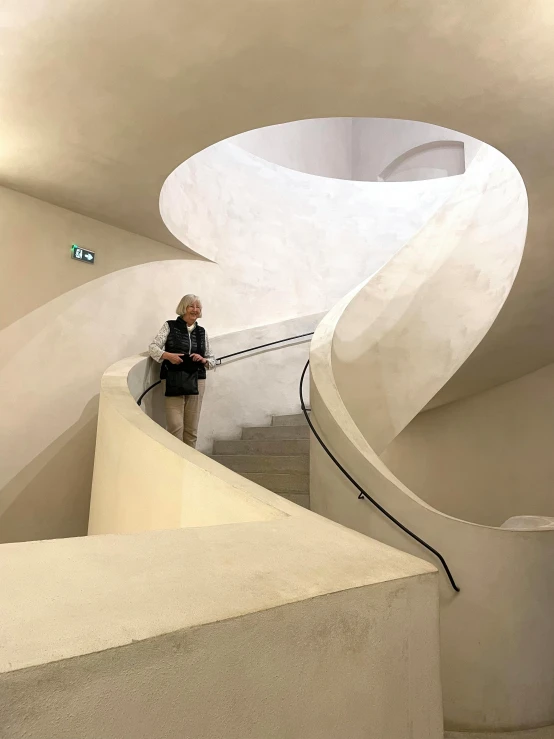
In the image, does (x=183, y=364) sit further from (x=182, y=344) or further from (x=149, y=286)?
(x=149, y=286)

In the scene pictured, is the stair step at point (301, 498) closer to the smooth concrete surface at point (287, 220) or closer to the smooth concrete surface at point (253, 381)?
the smooth concrete surface at point (253, 381)

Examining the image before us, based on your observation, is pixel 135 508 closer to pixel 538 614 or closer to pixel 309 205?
pixel 538 614

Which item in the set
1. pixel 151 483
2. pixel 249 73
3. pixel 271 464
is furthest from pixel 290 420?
pixel 249 73

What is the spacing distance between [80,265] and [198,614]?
4078 millimetres

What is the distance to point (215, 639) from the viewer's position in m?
0.80

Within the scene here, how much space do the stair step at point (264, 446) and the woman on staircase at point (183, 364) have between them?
808mm

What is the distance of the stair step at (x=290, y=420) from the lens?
5.18 meters

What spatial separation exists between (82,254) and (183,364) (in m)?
1.36

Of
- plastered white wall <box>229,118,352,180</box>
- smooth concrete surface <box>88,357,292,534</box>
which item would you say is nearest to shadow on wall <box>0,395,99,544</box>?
smooth concrete surface <box>88,357,292,534</box>

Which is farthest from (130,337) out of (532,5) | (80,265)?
(532,5)

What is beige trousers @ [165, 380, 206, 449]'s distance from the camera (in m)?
3.90

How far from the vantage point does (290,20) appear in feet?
7.53

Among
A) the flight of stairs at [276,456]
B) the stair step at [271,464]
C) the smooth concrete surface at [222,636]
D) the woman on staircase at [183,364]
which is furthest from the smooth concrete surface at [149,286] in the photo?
the smooth concrete surface at [222,636]

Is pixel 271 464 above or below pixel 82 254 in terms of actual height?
below
